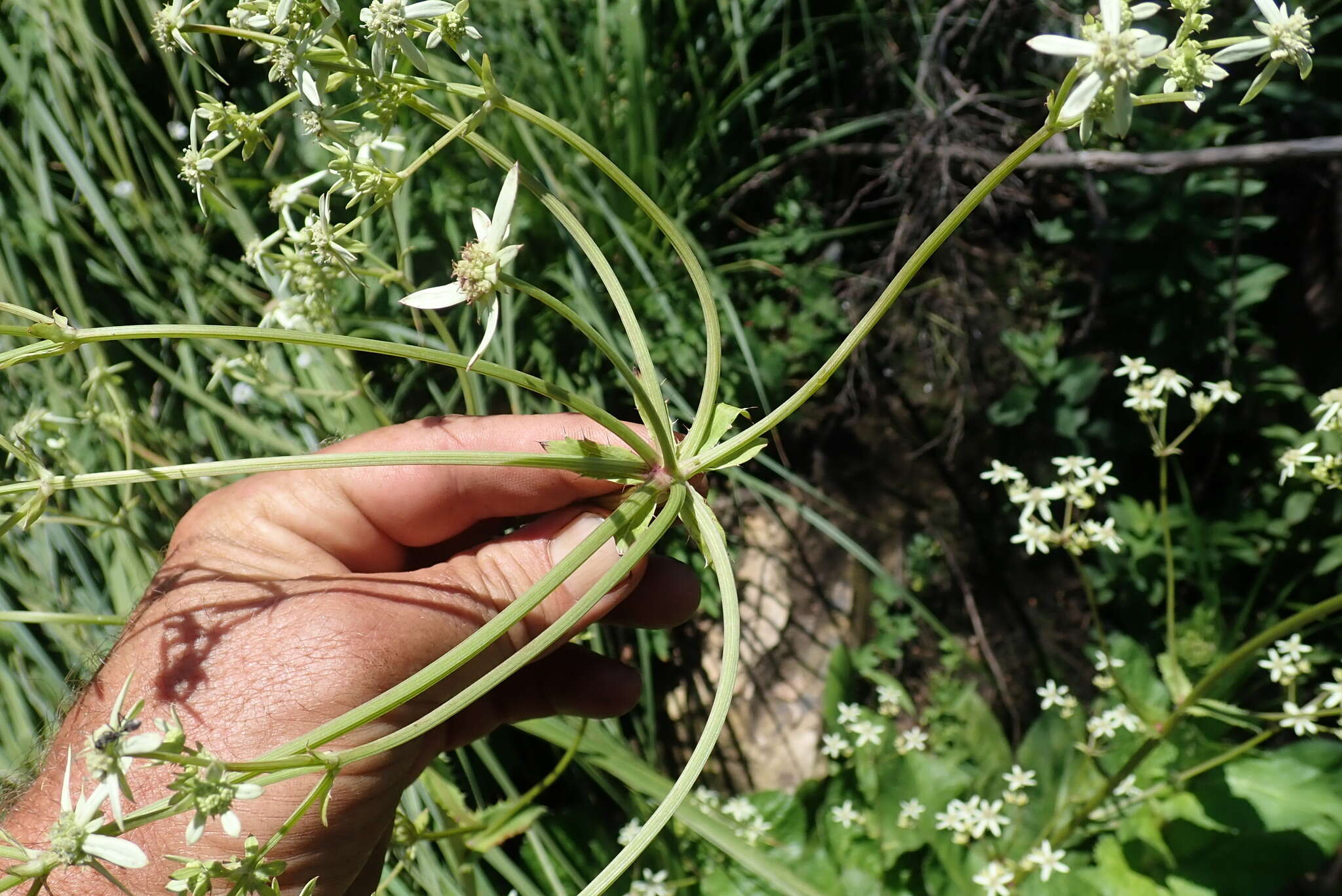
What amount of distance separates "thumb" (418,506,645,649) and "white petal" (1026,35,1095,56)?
854 mm

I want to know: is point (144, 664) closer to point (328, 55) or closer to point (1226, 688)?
point (328, 55)

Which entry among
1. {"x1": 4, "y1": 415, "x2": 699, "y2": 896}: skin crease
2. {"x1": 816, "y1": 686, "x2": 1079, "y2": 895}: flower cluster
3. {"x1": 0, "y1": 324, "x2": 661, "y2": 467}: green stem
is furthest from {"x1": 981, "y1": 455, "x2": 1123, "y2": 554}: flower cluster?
{"x1": 0, "y1": 324, "x2": 661, "y2": 467}: green stem

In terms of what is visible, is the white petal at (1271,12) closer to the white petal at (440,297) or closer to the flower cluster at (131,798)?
the white petal at (440,297)

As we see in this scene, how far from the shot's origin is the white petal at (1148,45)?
0.83 meters

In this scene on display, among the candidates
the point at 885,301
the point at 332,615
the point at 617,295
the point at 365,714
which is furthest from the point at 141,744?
the point at 885,301

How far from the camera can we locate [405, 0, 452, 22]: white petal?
3.17ft

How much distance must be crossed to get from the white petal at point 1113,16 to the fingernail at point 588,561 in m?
0.91

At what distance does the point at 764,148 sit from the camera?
310 cm

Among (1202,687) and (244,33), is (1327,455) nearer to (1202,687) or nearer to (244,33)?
(1202,687)

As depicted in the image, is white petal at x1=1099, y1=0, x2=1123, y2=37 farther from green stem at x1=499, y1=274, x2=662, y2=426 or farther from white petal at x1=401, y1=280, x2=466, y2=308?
white petal at x1=401, y1=280, x2=466, y2=308

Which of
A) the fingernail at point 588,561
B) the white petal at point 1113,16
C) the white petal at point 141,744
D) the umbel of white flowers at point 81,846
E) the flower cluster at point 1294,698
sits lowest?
the flower cluster at point 1294,698

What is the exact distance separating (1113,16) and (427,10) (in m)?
0.71

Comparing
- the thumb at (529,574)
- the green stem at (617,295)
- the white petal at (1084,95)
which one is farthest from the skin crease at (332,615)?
the white petal at (1084,95)

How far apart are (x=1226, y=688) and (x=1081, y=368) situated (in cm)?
93
